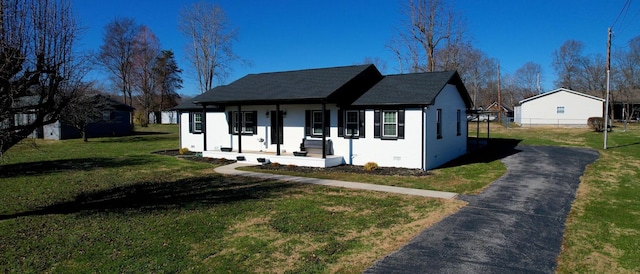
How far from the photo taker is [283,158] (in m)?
17.5

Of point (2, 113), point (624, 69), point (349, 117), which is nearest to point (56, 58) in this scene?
point (2, 113)

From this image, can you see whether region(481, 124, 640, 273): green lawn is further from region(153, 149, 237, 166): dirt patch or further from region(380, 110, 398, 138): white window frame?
region(153, 149, 237, 166): dirt patch

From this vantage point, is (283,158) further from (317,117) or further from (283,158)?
(317,117)

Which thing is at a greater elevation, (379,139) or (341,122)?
(341,122)

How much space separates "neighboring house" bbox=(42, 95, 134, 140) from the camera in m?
32.0

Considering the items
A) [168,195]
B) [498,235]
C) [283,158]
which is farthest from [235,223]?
[283,158]

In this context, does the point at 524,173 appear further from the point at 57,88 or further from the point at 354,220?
the point at 57,88

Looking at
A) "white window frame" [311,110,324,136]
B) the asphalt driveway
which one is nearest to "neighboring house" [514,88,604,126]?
the asphalt driveway

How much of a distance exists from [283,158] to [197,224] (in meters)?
9.70

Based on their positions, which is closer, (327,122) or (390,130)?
(390,130)

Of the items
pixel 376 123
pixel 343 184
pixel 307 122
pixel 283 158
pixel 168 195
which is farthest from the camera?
pixel 307 122

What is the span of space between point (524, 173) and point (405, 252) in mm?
10589

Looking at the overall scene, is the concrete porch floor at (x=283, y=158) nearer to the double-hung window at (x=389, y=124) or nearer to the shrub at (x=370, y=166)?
the shrub at (x=370, y=166)

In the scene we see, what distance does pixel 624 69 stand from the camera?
50656mm
